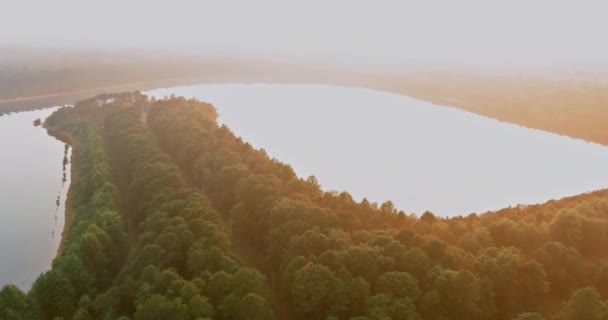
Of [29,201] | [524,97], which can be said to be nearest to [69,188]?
[29,201]

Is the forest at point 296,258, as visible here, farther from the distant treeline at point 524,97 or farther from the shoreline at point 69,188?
the distant treeline at point 524,97

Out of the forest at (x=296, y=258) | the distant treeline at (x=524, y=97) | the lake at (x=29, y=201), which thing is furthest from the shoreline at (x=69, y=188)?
the distant treeline at (x=524, y=97)

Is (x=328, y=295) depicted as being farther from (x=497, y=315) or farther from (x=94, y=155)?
(x=94, y=155)

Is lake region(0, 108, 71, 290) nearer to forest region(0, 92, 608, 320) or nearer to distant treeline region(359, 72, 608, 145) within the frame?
forest region(0, 92, 608, 320)

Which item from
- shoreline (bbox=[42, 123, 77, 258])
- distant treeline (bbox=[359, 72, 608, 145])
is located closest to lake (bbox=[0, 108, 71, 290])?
shoreline (bbox=[42, 123, 77, 258])

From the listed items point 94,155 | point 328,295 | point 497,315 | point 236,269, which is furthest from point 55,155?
point 497,315

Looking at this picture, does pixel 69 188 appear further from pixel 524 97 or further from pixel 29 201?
pixel 524 97
